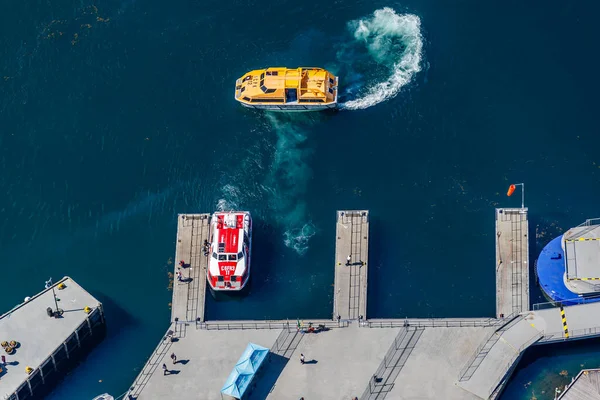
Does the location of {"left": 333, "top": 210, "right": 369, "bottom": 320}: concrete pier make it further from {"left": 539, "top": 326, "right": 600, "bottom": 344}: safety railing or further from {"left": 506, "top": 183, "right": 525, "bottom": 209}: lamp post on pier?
{"left": 539, "top": 326, "right": 600, "bottom": 344}: safety railing

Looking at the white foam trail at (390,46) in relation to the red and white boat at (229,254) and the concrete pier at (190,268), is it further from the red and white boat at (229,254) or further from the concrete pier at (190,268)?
the concrete pier at (190,268)

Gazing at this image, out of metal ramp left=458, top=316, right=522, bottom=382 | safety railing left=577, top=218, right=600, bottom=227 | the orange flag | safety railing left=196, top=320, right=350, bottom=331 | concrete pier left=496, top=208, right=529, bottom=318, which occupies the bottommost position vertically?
metal ramp left=458, top=316, right=522, bottom=382

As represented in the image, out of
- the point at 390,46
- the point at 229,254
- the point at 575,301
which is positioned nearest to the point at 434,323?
the point at 575,301

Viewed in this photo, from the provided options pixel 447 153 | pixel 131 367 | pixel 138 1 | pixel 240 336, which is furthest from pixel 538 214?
pixel 138 1

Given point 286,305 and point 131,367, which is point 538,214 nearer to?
point 286,305

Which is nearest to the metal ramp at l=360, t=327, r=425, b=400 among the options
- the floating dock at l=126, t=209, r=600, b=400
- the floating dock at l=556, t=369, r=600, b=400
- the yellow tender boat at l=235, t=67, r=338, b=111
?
the floating dock at l=126, t=209, r=600, b=400
